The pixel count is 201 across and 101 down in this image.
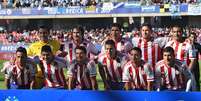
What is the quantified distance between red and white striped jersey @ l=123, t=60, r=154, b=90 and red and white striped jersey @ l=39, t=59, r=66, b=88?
1079 millimetres

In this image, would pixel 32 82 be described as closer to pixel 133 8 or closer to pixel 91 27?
pixel 133 8

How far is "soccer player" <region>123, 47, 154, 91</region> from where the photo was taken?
850 centimetres

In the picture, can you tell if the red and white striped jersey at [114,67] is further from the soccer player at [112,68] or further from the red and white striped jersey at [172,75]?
the red and white striped jersey at [172,75]

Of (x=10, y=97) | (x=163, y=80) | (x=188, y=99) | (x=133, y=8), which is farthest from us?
(x=133, y=8)

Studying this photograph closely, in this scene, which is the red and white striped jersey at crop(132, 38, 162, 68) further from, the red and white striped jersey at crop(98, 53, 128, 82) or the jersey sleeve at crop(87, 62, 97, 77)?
the jersey sleeve at crop(87, 62, 97, 77)

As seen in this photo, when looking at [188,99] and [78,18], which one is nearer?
[188,99]

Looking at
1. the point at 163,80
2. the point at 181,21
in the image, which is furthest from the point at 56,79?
the point at 181,21

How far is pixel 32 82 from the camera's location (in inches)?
352

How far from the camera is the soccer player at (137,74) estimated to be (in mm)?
8500

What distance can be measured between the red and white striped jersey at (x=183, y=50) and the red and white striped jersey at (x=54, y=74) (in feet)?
7.28

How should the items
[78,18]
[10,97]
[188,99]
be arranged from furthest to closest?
1. [78,18]
2. [10,97]
3. [188,99]

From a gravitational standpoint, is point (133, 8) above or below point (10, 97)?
below

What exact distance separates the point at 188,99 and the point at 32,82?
113 inches

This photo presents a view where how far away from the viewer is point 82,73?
8734 millimetres
